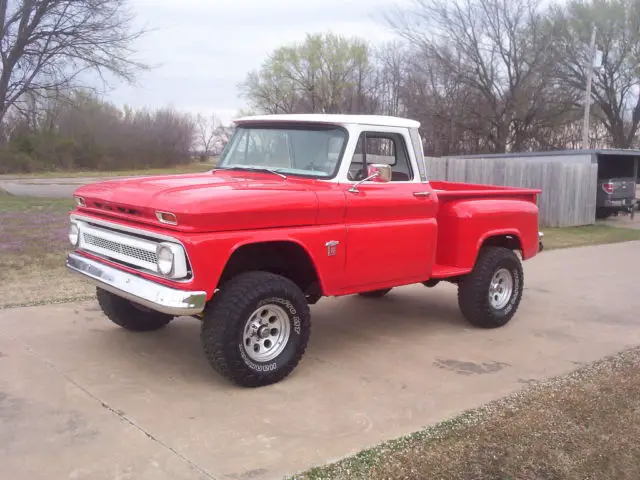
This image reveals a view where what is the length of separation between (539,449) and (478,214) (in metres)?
2.83

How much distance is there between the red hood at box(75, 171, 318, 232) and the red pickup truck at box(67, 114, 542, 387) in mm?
10

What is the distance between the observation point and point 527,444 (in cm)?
405

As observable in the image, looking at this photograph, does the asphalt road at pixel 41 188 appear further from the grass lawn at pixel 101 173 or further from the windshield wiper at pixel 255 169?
the windshield wiper at pixel 255 169

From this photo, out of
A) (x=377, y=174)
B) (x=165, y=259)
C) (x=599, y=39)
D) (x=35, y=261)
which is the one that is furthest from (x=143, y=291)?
(x=599, y=39)

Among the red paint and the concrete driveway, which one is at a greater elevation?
the red paint

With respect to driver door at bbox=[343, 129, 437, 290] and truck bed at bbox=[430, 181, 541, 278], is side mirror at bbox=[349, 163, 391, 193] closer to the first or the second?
driver door at bbox=[343, 129, 437, 290]

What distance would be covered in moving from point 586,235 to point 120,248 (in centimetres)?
1319

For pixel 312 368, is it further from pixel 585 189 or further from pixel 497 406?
pixel 585 189

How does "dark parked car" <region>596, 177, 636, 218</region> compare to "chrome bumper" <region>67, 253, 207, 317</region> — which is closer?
"chrome bumper" <region>67, 253, 207, 317</region>

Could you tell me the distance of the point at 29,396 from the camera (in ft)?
14.8

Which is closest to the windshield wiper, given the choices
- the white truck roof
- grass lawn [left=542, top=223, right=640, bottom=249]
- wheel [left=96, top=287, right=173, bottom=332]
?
the white truck roof

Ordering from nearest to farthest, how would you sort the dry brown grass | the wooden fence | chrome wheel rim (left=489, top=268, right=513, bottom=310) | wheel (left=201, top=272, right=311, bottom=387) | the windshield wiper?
the dry brown grass < wheel (left=201, top=272, right=311, bottom=387) < the windshield wiper < chrome wheel rim (left=489, top=268, right=513, bottom=310) < the wooden fence

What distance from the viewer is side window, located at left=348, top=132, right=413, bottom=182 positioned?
5535mm

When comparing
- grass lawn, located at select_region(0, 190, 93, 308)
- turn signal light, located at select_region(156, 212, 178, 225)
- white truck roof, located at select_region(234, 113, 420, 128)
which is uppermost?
white truck roof, located at select_region(234, 113, 420, 128)
